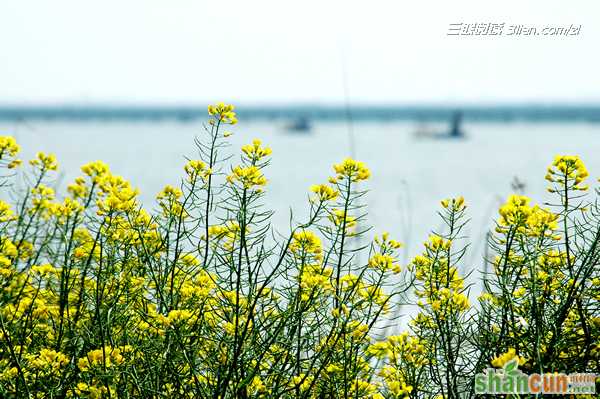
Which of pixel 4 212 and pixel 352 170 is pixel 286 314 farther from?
pixel 4 212

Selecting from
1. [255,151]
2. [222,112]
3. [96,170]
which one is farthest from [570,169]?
[96,170]

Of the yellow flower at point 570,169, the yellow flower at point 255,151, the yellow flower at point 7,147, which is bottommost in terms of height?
the yellow flower at point 255,151

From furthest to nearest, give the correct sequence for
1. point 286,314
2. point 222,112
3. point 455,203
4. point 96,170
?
point 96,170, point 455,203, point 222,112, point 286,314

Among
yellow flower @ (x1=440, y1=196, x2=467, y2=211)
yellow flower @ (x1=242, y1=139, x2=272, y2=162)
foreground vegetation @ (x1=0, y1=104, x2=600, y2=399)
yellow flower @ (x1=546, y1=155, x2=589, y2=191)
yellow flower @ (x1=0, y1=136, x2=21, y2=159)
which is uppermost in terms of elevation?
yellow flower @ (x1=0, y1=136, x2=21, y2=159)

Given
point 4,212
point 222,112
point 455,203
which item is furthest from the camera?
point 4,212

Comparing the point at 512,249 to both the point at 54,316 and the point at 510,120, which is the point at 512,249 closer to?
the point at 54,316

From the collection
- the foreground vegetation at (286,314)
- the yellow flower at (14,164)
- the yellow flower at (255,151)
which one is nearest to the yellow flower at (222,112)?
the foreground vegetation at (286,314)

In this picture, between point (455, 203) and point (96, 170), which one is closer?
point (455, 203)

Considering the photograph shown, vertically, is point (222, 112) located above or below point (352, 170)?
above

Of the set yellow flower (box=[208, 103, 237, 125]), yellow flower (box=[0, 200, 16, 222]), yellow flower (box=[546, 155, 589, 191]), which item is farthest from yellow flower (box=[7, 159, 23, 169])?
yellow flower (box=[546, 155, 589, 191])

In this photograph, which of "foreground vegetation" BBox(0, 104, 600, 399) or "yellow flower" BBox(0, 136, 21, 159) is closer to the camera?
"foreground vegetation" BBox(0, 104, 600, 399)

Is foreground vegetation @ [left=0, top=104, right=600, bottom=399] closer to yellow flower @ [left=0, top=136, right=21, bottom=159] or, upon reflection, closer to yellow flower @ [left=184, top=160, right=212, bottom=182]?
yellow flower @ [left=184, top=160, right=212, bottom=182]

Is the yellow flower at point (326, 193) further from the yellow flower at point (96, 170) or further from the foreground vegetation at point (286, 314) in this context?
the yellow flower at point (96, 170)

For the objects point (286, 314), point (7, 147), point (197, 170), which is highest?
point (7, 147)
